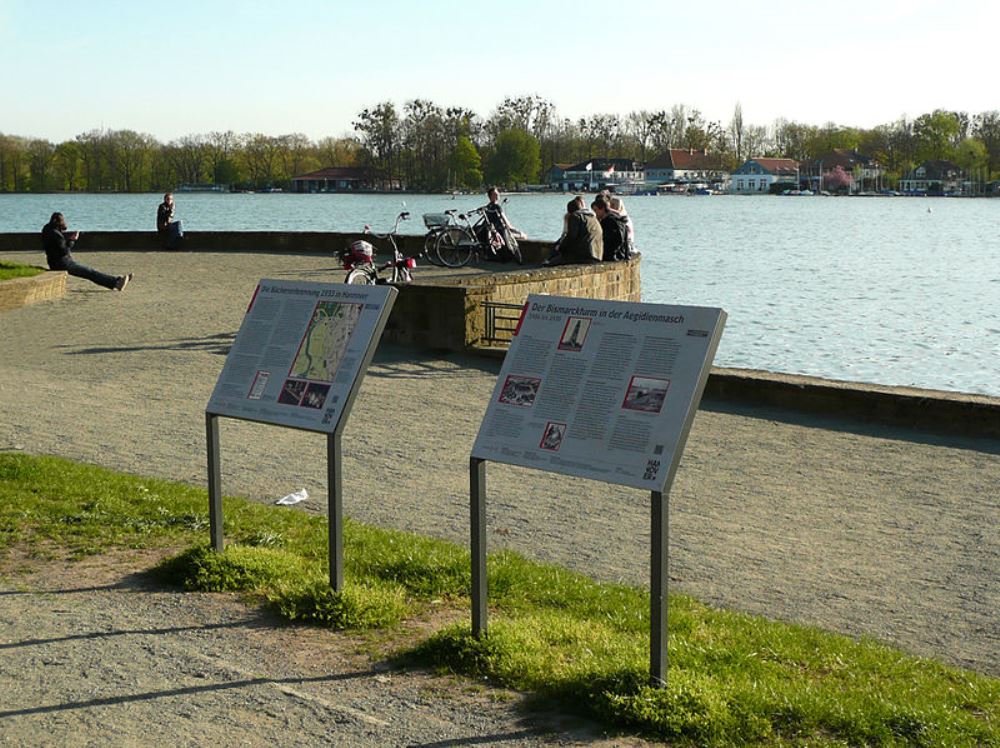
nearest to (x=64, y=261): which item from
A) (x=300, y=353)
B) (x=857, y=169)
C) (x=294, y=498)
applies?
(x=294, y=498)

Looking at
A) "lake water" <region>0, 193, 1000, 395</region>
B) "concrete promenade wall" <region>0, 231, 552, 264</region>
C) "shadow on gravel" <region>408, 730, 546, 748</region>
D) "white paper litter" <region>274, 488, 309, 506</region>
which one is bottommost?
"lake water" <region>0, 193, 1000, 395</region>

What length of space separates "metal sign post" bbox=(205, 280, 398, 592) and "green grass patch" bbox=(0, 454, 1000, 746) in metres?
0.35

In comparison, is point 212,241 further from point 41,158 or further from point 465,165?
point 41,158

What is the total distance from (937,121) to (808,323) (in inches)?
6566

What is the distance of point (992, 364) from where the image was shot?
24719 mm

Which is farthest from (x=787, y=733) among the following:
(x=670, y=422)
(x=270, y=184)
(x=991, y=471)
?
(x=270, y=184)

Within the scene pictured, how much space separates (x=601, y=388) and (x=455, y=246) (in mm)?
20782

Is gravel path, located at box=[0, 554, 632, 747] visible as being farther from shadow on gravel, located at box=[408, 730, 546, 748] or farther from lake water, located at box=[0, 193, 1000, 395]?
lake water, located at box=[0, 193, 1000, 395]

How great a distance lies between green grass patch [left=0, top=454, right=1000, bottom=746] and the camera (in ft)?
14.3

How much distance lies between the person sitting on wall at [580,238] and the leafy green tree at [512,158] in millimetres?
140267

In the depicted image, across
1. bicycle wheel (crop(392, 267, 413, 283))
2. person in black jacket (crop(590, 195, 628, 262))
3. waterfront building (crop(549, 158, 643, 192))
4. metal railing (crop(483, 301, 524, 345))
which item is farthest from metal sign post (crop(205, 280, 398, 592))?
waterfront building (crop(549, 158, 643, 192))

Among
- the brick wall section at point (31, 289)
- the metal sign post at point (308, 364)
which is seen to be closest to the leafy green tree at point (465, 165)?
the brick wall section at point (31, 289)

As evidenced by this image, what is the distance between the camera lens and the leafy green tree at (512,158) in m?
159

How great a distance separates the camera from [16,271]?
2109 cm
